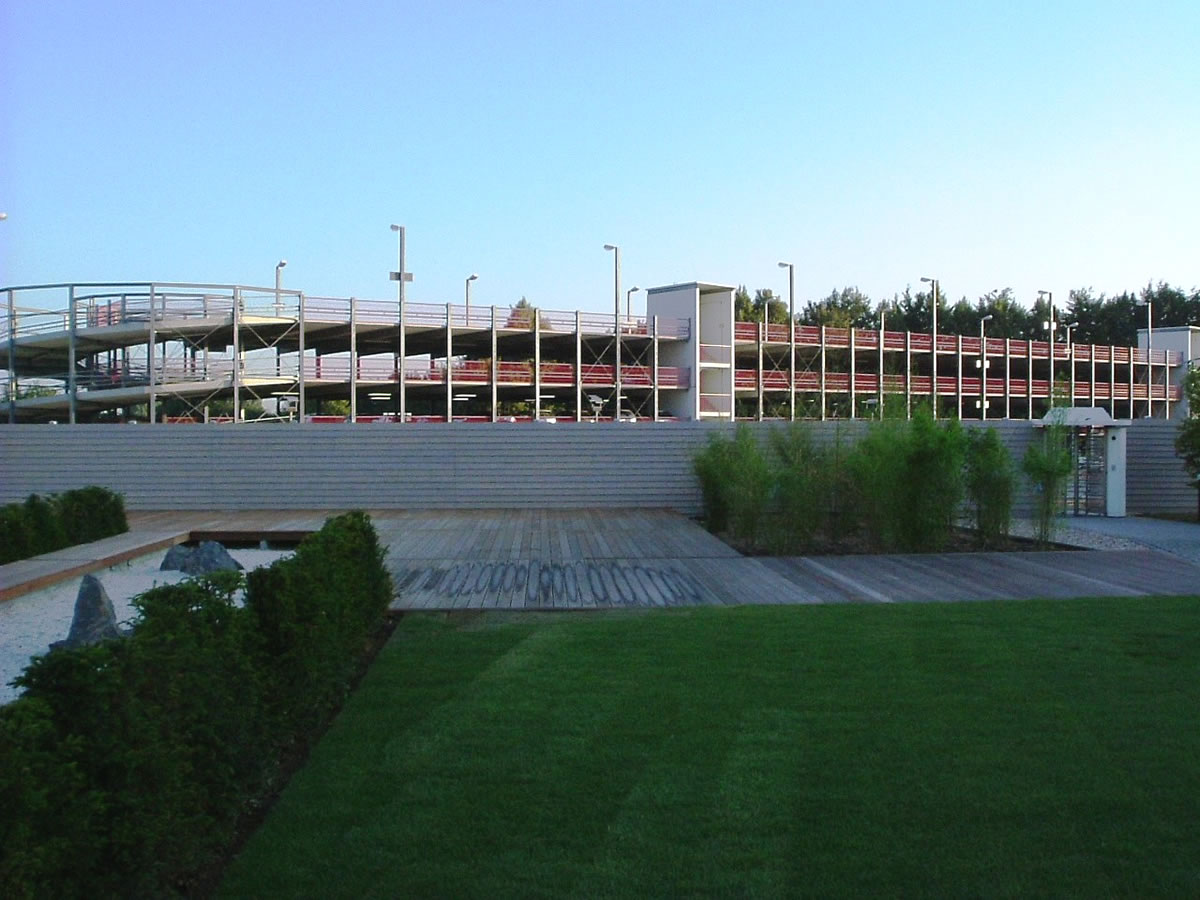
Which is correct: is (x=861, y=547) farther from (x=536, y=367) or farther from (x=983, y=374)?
(x=983, y=374)

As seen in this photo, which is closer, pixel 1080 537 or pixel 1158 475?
pixel 1080 537

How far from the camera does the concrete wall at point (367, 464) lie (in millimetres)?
18172

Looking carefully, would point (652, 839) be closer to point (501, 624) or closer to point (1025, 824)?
point (1025, 824)

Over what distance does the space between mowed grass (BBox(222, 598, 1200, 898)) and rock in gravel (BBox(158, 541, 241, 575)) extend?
173 inches

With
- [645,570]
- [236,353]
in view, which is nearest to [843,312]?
[236,353]

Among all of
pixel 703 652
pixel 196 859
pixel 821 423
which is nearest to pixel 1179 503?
pixel 821 423

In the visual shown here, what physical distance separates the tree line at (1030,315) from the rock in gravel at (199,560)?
2372 inches

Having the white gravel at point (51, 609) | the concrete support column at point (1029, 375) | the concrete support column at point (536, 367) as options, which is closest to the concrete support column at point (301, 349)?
the concrete support column at point (536, 367)

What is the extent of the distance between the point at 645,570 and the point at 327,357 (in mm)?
29806

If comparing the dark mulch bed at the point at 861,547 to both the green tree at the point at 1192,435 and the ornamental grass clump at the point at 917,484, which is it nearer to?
the ornamental grass clump at the point at 917,484

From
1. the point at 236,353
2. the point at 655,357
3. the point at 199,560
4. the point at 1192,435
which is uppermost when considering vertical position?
the point at 655,357

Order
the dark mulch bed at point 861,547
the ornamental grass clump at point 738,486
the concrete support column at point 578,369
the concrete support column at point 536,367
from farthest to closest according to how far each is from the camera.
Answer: the concrete support column at point 578,369, the concrete support column at point 536,367, the ornamental grass clump at point 738,486, the dark mulch bed at point 861,547

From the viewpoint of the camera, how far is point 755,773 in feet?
15.6

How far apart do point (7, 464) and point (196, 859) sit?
16.7m
